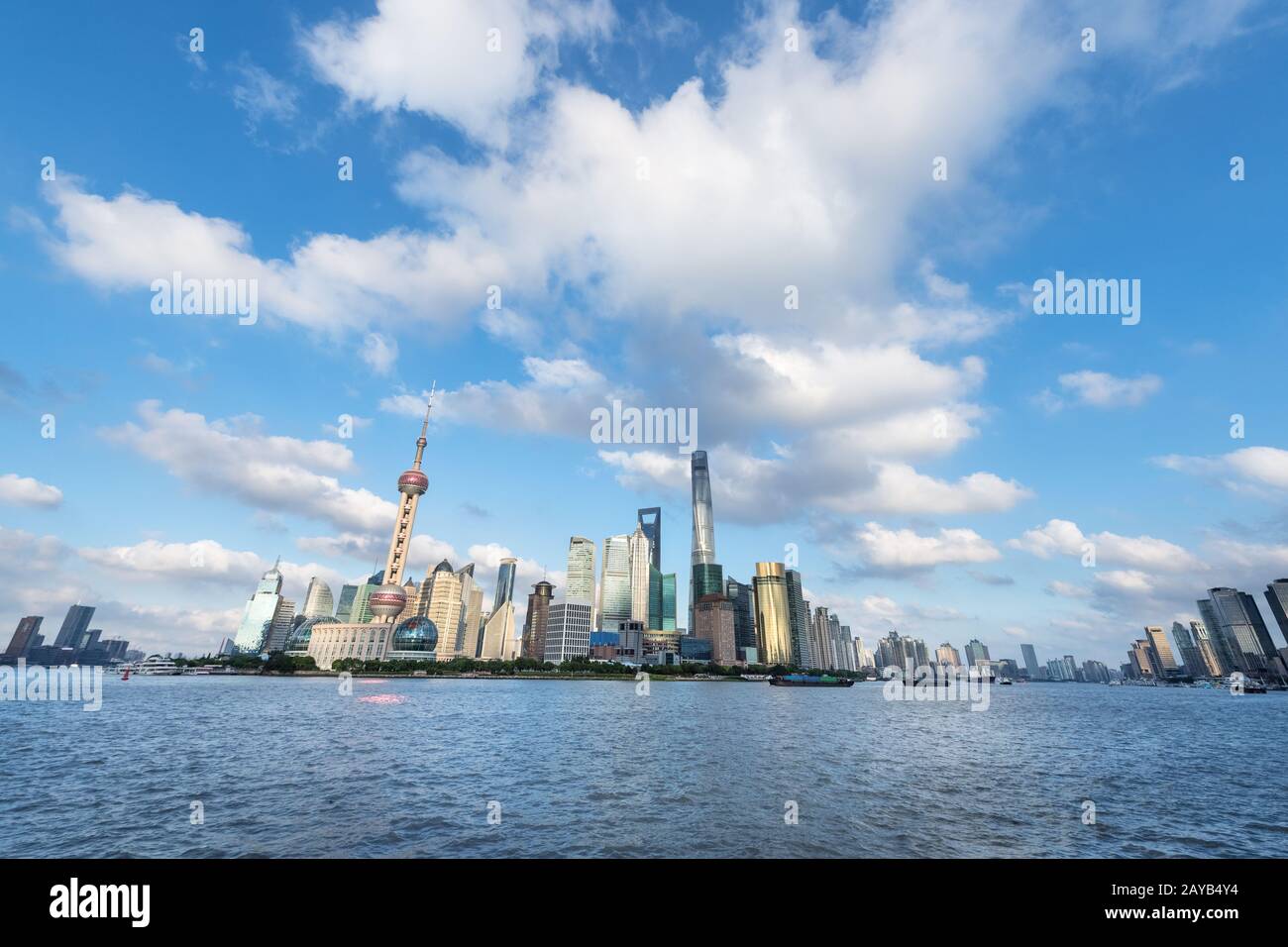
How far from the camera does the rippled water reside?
2767 cm

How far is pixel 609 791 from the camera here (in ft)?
122

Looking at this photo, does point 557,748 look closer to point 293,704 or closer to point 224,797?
point 224,797

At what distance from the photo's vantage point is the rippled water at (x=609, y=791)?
27.7 m

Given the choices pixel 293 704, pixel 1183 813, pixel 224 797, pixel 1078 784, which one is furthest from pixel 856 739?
pixel 293 704

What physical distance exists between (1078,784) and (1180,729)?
75.0 meters
